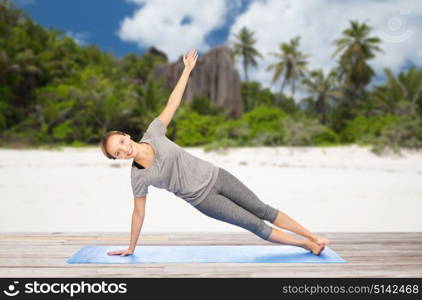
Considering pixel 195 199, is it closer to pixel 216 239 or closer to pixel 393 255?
pixel 216 239

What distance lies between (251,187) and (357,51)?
18425 mm

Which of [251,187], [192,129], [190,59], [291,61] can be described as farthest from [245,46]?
[190,59]

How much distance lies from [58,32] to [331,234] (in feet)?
78.3

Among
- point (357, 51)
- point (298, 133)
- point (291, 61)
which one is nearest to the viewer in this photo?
point (298, 133)

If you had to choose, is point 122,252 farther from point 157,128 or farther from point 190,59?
point 190,59

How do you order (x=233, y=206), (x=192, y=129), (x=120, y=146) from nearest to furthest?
(x=120, y=146) < (x=233, y=206) < (x=192, y=129)

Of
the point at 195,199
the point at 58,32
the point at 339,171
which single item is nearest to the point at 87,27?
the point at 58,32

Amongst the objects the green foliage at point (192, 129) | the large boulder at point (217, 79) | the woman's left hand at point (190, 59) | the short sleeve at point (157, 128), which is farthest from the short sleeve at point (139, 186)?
the large boulder at point (217, 79)

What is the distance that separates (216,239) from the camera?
3.13m

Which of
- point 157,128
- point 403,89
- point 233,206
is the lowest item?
point 233,206

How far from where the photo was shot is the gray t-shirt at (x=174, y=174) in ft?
7.89

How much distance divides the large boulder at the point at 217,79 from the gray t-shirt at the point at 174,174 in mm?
21799

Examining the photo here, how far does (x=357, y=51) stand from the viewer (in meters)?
24.0

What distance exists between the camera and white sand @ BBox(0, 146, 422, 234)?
6.10 metres
